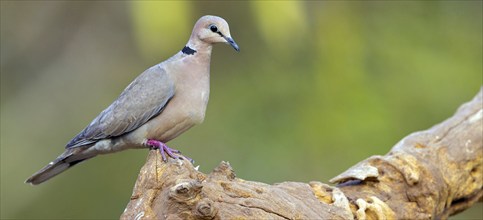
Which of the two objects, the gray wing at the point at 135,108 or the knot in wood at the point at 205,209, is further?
the gray wing at the point at 135,108

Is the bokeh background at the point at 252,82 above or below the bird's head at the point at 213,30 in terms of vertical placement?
above

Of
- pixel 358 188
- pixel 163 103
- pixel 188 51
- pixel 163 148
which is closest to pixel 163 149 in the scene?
pixel 163 148

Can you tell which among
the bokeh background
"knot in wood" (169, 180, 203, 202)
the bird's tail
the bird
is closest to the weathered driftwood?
"knot in wood" (169, 180, 203, 202)

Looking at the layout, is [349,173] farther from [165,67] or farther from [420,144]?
[165,67]

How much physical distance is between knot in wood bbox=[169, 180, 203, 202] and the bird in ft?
2.09

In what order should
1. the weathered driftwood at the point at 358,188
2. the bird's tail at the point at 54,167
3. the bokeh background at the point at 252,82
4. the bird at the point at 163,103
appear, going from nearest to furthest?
1. the weathered driftwood at the point at 358,188
2. the bird at the point at 163,103
3. the bird's tail at the point at 54,167
4. the bokeh background at the point at 252,82

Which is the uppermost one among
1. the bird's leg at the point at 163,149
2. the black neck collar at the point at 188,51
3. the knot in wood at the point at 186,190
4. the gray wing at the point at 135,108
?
the black neck collar at the point at 188,51

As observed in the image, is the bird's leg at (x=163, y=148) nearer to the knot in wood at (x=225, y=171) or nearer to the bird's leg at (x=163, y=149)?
the bird's leg at (x=163, y=149)

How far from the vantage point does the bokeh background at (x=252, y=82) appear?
274 inches

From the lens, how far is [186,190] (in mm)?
2875

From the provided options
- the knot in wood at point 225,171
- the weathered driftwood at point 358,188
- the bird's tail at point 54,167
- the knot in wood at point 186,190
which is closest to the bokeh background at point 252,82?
the weathered driftwood at point 358,188

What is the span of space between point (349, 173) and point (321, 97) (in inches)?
138

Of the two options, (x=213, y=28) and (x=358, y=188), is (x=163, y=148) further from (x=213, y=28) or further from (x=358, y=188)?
(x=358, y=188)

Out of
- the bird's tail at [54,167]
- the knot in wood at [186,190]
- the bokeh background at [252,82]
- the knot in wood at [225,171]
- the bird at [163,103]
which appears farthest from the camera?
the bokeh background at [252,82]
